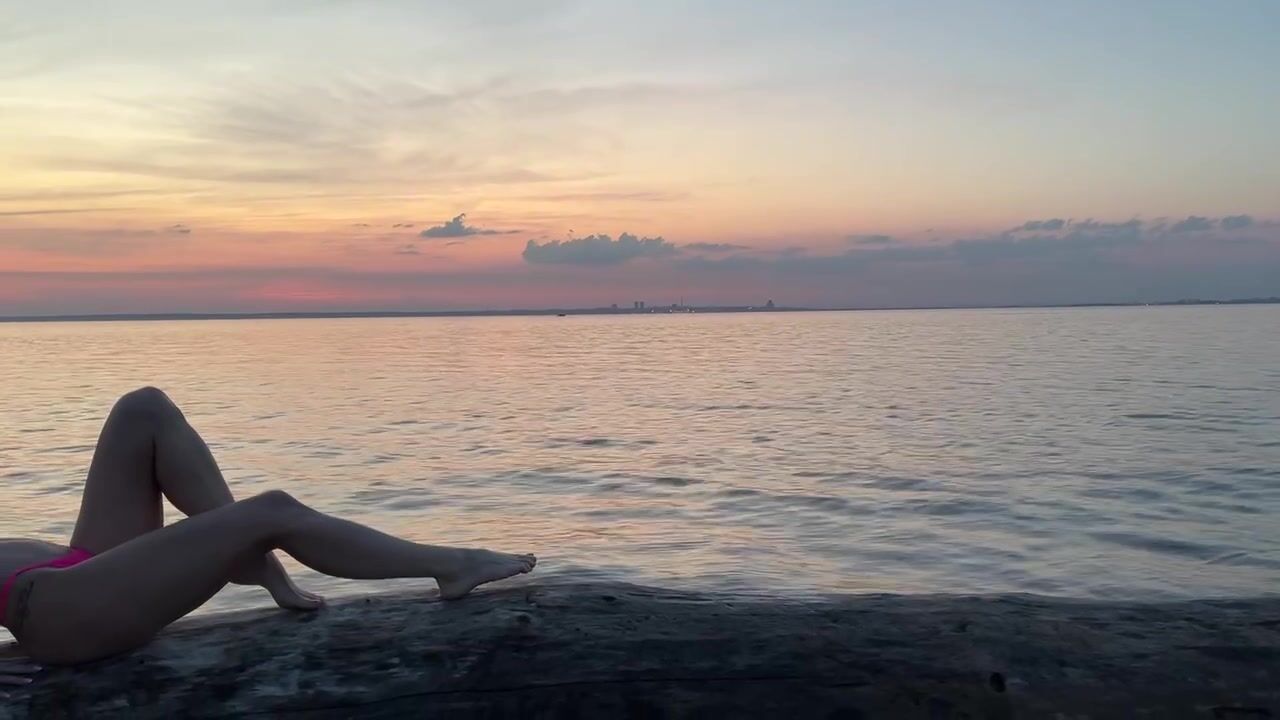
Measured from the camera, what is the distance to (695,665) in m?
3.19

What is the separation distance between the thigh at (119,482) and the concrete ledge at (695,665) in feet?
1.74

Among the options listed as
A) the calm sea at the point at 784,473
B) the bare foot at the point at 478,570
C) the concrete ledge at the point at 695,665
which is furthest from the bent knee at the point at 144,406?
the calm sea at the point at 784,473

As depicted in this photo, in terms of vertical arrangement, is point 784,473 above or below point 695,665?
below

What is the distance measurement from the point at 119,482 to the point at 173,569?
1.91ft

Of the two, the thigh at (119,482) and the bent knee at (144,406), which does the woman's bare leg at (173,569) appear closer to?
the thigh at (119,482)

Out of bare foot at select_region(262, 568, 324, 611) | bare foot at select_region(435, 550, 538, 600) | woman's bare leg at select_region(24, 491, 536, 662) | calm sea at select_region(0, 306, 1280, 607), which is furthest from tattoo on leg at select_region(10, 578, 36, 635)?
calm sea at select_region(0, 306, 1280, 607)

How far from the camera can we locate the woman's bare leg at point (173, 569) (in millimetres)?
3414

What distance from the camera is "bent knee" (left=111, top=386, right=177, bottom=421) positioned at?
3.88m

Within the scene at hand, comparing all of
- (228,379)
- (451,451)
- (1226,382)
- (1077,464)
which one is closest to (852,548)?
(1077,464)

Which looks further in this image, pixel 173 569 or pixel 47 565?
pixel 47 565

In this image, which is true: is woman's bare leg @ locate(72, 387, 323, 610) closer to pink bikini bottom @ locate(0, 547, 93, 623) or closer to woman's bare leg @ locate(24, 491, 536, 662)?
pink bikini bottom @ locate(0, 547, 93, 623)

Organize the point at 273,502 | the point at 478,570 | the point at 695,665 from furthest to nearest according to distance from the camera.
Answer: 1. the point at 478,570
2. the point at 273,502
3. the point at 695,665

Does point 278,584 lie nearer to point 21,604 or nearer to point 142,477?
point 142,477

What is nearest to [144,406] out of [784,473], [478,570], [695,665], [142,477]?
[142,477]
